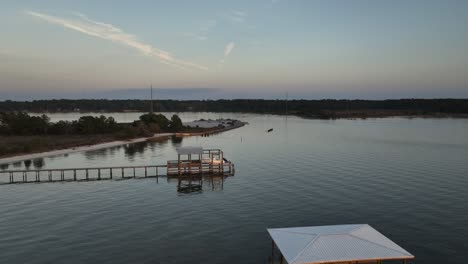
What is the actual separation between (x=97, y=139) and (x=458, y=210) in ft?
303

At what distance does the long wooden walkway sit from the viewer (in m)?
52.5

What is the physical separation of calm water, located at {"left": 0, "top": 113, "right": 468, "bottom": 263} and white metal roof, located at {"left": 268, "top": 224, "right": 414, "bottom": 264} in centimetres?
607

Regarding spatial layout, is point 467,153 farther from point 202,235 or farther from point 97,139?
point 97,139

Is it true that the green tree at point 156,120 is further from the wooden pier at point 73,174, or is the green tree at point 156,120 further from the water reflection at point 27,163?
the wooden pier at point 73,174

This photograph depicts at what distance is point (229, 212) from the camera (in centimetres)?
3741

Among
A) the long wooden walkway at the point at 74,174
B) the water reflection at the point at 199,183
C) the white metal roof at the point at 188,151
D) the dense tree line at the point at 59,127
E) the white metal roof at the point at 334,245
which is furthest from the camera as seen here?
the dense tree line at the point at 59,127

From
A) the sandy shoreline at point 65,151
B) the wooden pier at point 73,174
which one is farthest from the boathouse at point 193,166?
the sandy shoreline at point 65,151

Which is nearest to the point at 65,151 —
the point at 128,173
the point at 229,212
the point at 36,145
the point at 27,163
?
the point at 36,145

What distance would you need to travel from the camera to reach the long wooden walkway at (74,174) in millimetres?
52531

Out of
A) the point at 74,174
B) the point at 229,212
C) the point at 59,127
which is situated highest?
the point at 59,127

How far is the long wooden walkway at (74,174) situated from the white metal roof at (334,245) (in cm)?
3772

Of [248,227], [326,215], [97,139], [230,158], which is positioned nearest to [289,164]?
[230,158]

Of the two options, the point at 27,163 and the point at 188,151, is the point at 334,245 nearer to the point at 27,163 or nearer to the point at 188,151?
the point at 188,151

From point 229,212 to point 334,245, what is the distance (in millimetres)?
18651
